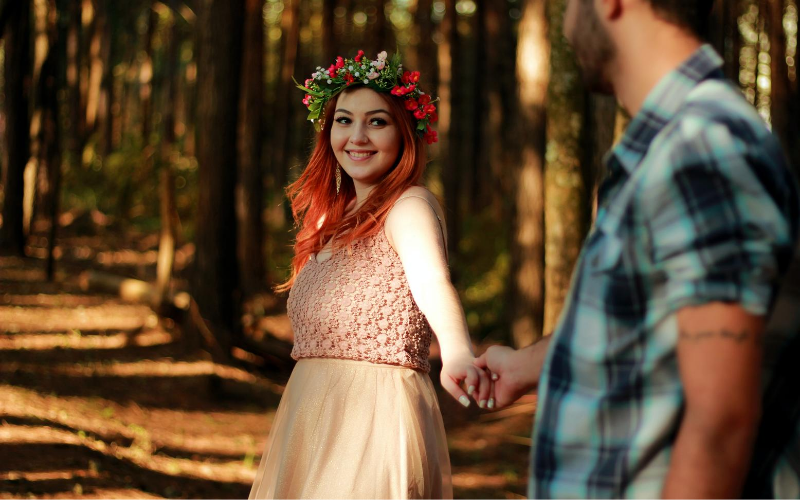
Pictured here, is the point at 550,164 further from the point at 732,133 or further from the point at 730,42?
the point at 730,42

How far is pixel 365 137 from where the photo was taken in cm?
355

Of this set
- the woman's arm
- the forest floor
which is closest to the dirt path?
the forest floor

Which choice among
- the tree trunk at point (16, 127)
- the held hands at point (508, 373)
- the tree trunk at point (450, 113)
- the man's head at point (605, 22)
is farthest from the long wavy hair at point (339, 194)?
the tree trunk at point (450, 113)

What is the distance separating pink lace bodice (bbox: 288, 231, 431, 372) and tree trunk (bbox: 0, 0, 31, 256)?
13.3m

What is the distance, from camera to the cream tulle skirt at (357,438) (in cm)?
325

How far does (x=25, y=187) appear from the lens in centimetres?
1564

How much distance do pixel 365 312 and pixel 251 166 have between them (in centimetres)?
1363

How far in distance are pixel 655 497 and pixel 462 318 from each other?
148 centimetres

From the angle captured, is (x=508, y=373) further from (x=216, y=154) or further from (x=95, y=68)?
(x=95, y=68)

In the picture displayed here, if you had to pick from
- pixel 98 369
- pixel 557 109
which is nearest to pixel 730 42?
pixel 557 109

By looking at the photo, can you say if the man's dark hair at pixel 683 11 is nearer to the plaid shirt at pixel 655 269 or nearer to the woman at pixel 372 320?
the plaid shirt at pixel 655 269

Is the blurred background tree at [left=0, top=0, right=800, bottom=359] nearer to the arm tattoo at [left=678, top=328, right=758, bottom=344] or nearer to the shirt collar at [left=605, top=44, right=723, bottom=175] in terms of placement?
the shirt collar at [left=605, top=44, right=723, bottom=175]

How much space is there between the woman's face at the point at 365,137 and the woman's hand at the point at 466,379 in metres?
0.92

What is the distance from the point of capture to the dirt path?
6461mm
